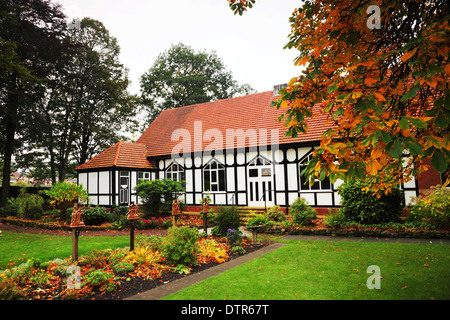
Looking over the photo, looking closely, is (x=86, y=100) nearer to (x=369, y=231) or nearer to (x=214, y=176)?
(x=214, y=176)

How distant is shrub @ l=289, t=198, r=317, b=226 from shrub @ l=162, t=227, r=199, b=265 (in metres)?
6.26

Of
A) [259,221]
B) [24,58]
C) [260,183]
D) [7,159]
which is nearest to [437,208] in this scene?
[259,221]

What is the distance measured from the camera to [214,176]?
1789 centimetres

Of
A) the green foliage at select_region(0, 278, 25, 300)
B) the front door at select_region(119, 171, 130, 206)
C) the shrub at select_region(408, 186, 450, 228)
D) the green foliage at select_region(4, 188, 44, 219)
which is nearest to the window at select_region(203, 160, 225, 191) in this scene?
the front door at select_region(119, 171, 130, 206)

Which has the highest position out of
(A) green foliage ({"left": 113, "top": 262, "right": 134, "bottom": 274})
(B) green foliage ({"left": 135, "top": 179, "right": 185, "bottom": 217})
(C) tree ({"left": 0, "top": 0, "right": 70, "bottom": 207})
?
(C) tree ({"left": 0, "top": 0, "right": 70, "bottom": 207})

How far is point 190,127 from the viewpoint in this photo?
20.6 m

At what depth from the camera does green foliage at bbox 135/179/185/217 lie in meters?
14.9

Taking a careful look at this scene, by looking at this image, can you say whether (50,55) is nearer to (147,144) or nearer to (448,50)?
(147,144)

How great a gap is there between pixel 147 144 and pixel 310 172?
64.3 feet

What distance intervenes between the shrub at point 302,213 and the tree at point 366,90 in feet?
23.9

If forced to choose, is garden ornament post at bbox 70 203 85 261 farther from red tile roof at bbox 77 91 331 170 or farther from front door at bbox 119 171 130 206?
front door at bbox 119 171 130 206

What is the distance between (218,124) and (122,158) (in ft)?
22.3

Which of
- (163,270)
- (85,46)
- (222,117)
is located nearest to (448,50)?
(163,270)

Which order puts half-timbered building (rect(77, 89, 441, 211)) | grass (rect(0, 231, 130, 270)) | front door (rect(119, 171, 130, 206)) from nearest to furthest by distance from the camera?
grass (rect(0, 231, 130, 270)) < half-timbered building (rect(77, 89, 441, 211)) < front door (rect(119, 171, 130, 206))
